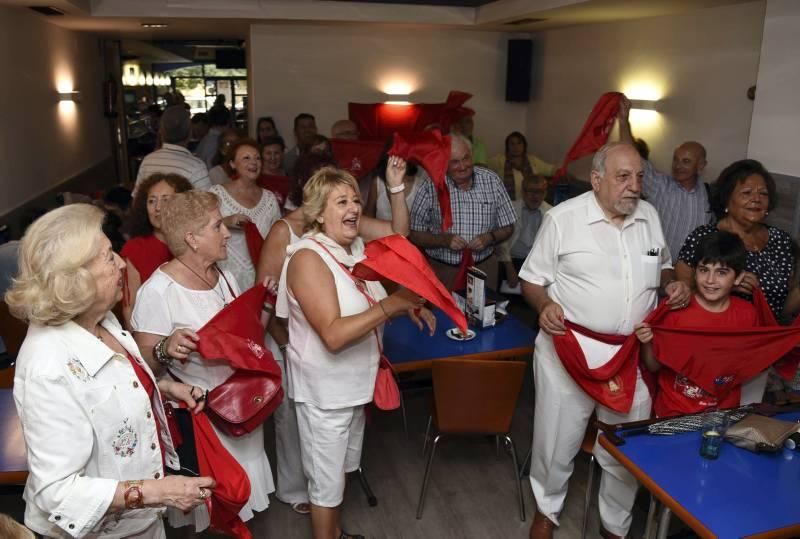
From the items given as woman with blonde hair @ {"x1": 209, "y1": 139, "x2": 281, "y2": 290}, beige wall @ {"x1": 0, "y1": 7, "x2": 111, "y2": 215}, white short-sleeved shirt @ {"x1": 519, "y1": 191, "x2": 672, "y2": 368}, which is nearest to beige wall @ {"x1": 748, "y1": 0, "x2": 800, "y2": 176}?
white short-sleeved shirt @ {"x1": 519, "y1": 191, "x2": 672, "y2": 368}

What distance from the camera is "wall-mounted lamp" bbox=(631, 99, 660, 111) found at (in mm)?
7004

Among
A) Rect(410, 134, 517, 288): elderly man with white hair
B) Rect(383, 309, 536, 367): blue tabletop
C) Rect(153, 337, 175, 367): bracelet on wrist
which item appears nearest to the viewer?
Rect(153, 337, 175, 367): bracelet on wrist

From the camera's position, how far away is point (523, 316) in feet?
22.0

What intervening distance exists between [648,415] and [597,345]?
48 centimetres

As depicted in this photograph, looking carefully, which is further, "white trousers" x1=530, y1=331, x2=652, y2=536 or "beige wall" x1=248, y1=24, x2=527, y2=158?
"beige wall" x1=248, y1=24, x2=527, y2=158

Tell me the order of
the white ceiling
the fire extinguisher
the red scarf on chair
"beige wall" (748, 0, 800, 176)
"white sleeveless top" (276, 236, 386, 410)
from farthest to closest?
the fire extinguisher < the white ceiling < "beige wall" (748, 0, 800, 176) < the red scarf on chair < "white sleeveless top" (276, 236, 386, 410)

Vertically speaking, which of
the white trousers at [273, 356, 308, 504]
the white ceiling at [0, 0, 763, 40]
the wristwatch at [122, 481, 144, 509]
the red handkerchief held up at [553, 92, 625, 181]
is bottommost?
the white trousers at [273, 356, 308, 504]

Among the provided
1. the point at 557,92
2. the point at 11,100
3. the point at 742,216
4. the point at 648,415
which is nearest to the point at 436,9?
the point at 557,92

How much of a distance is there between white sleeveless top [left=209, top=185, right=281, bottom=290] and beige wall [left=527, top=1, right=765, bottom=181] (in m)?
4.12

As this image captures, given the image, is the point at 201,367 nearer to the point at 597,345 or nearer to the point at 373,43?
the point at 597,345

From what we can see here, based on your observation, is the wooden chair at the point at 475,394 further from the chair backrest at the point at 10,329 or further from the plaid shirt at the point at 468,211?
the chair backrest at the point at 10,329

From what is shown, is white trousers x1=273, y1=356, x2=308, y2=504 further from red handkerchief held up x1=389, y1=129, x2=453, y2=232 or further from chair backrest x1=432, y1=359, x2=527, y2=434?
red handkerchief held up x1=389, y1=129, x2=453, y2=232

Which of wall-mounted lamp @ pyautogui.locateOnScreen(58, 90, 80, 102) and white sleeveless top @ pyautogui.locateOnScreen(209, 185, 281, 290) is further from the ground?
wall-mounted lamp @ pyautogui.locateOnScreen(58, 90, 80, 102)

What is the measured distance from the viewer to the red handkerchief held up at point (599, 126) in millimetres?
3977
